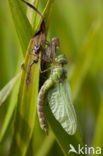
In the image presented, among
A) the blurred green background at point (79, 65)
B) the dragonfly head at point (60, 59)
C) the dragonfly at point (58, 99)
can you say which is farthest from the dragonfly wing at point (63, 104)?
the blurred green background at point (79, 65)

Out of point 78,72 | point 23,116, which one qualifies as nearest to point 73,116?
point 23,116

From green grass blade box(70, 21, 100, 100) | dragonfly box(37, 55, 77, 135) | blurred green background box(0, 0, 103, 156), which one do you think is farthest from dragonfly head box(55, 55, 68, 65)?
green grass blade box(70, 21, 100, 100)

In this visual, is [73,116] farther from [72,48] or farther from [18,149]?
[72,48]

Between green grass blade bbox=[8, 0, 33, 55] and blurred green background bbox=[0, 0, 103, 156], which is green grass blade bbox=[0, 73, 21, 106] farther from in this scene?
blurred green background bbox=[0, 0, 103, 156]

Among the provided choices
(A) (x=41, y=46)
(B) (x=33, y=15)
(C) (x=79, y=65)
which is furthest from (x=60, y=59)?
(C) (x=79, y=65)

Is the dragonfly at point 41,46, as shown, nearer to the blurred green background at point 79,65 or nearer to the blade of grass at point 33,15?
the blade of grass at point 33,15

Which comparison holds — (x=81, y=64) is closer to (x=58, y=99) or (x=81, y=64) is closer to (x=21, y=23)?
(x=58, y=99)
